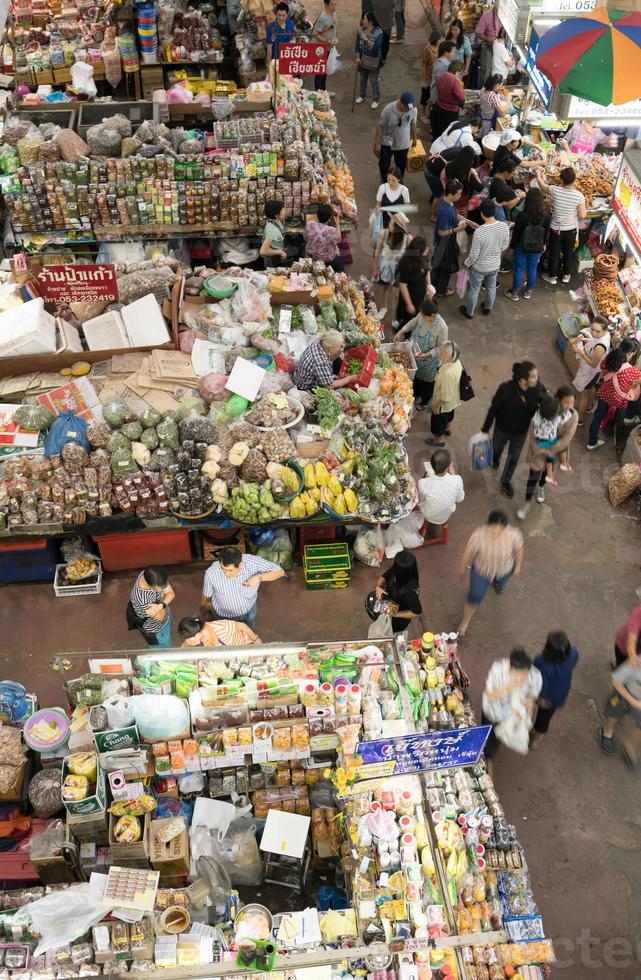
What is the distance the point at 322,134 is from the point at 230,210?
225 centimetres

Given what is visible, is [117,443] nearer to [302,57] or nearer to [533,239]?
[533,239]

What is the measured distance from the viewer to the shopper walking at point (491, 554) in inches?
291

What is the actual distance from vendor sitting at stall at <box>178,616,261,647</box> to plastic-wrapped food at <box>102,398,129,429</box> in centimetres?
255

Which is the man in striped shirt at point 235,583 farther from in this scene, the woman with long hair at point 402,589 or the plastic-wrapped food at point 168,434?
the plastic-wrapped food at point 168,434

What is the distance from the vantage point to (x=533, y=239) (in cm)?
1183

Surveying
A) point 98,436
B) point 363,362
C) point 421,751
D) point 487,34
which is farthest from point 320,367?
point 487,34

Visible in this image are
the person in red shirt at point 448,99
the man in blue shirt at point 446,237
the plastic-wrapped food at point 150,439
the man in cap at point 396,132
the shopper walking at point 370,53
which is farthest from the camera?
the shopper walking at point 370,53

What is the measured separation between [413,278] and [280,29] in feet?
21.1

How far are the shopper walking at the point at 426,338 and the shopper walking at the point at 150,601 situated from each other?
4.22 m

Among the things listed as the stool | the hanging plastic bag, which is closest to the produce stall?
the stool

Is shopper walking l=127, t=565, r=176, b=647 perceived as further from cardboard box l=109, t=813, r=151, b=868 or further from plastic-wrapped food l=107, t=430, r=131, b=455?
cardboard box l=109, t=813, r=151, b=868

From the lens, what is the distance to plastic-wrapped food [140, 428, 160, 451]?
841 centimetres

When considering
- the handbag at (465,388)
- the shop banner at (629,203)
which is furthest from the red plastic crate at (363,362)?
the shop banner at (629,203)

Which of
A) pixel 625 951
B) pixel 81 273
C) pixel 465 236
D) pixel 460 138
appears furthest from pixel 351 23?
pixel 625 951
